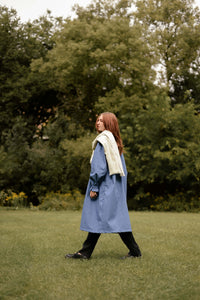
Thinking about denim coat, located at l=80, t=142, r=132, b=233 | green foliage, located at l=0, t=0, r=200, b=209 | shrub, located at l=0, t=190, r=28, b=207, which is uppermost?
green foliage, located at l=0, t=0, r=200, b=209

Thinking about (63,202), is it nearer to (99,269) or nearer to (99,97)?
(99,97)

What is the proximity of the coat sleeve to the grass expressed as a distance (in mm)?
1050

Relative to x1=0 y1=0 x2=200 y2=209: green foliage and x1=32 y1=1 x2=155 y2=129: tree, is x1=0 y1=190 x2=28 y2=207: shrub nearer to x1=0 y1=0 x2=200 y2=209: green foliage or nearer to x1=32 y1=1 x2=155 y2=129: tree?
x1=0 y1=0 x2=200 y2=209: green foliage

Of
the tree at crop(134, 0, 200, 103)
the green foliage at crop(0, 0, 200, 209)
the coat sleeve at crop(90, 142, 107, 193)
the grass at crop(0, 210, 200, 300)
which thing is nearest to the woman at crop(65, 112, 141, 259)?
the coat sleeve at crop(90, 142, 107, 193)

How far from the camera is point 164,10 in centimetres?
2523

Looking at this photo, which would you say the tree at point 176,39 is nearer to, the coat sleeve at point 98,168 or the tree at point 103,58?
the tree at point 103,58

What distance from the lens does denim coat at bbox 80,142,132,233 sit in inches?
199

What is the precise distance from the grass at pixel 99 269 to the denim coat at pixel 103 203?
483 mm

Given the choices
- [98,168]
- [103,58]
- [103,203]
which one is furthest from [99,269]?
[103,58]

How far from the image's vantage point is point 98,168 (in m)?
5.11

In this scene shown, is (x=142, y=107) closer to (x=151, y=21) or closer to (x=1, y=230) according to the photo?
(x=151, y=21)

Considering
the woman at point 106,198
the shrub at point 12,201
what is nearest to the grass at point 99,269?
the woman at point 106,198

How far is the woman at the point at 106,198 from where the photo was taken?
16.6 ft

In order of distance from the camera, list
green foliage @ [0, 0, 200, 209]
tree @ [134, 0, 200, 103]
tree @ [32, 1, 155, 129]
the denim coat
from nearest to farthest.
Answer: the denim coat, green foliage @ [0, 0, 200, 209], tree @ [32, 1, 155, 129], tree @ [134, 0, 200, 103]
